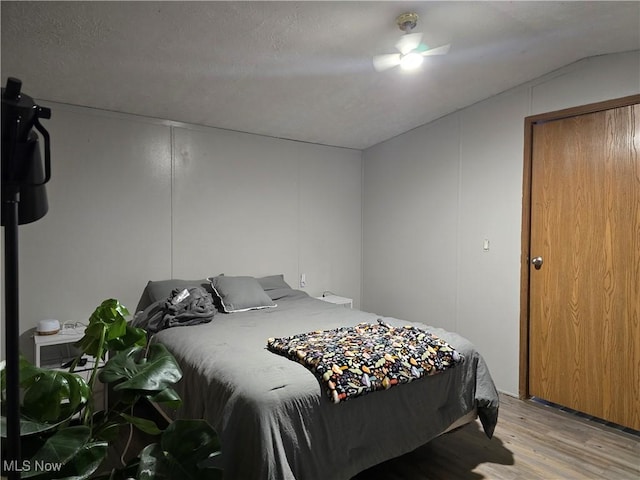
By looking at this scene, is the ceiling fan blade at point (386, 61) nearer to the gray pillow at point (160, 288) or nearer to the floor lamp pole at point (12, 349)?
the gray pillow at point (160, 288)

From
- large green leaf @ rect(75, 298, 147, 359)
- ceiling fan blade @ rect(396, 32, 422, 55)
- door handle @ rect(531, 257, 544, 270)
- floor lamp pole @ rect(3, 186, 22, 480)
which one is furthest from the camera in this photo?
door handle @ rect(531, 257, 544, 270)

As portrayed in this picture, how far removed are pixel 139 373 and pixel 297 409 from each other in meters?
0.72

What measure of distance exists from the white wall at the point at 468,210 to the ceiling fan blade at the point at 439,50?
0.97m

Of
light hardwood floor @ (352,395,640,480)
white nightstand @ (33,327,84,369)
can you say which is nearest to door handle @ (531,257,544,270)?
light hardwood floor @ (352,395,640,480)

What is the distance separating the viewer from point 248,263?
12.5 feet

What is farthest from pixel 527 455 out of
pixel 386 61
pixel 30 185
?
pixel 30 185

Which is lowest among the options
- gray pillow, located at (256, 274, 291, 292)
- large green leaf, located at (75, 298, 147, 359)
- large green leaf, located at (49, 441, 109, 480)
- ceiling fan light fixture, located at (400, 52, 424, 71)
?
large green leaf, located at (49, 441, 109, 480)

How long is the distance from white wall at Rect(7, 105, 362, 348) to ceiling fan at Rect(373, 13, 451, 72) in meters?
1.61

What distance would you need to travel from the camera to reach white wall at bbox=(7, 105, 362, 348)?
9.47ft

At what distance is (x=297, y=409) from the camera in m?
1.63

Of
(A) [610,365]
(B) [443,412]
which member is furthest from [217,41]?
(A) [610,365]

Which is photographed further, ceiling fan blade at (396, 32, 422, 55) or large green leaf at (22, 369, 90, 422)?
ceiling fan blade at (396, 32, 422, 55)

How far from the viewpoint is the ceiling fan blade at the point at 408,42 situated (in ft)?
7.52

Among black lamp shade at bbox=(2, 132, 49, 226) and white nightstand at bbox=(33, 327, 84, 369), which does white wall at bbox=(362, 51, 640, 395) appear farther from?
black lamp shade at bbox=(2, 132, 49, 226)
